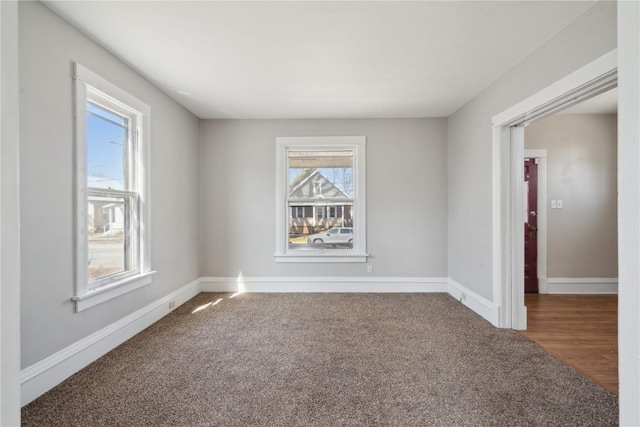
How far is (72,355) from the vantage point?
7.44 feet

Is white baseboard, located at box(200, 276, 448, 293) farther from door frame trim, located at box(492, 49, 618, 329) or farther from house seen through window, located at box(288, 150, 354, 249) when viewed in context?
door frame trim, located at box(492, 49, 618, 329)

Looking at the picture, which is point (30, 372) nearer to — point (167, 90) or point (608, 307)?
point (167, 90)

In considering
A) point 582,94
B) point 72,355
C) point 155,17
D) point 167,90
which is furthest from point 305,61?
point 72,355

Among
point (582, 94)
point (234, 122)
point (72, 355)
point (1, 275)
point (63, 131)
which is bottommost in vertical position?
point (72, 355)

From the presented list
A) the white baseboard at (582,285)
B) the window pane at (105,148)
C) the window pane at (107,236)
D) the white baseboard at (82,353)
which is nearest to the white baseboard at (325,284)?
the white baseboard at (82,353)

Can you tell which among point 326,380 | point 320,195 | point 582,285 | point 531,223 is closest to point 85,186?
point 326,380

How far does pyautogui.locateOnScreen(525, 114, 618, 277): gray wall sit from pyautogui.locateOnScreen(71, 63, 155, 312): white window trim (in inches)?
199

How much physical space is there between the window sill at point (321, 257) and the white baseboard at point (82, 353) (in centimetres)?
166

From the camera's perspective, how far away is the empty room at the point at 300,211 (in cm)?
187

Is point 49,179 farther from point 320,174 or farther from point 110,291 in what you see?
point 320,174

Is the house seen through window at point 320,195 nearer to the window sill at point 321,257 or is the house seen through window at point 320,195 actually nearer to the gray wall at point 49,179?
the window sill at point 321,257

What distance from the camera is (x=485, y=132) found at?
3443 millimetres

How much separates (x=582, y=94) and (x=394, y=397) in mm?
2528

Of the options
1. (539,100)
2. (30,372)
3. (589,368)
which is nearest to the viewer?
(30,372)
